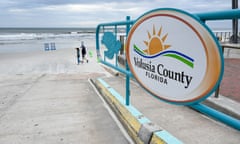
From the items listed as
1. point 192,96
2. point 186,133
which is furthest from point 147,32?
point 186,133

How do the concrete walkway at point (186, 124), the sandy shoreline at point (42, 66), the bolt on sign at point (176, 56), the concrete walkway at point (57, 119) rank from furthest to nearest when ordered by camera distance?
1. the sandy shoreline at point (42, 66)
2. the concrete walkway at point (57, 119)
3. the concrete walkway at point (186, 124)
4. the bolt on sign at point (176, 56)

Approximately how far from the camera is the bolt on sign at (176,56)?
1.55 metres

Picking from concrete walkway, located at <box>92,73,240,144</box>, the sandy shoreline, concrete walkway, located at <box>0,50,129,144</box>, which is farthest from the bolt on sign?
the sandy shoreline

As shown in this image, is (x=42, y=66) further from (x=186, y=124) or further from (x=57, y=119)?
(x=186, y=124)

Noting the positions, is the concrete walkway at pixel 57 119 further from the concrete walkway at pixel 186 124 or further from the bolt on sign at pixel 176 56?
the bolt on sign at pixel 176 56

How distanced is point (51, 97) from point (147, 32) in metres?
3.46

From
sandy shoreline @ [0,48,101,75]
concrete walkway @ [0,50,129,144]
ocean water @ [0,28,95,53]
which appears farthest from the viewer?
ocean water @ [0,28,95,53]

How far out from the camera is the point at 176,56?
1.88 metres

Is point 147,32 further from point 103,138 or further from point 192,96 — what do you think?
point 103,138

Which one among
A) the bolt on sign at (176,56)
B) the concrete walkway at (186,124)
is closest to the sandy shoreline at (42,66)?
the concrete walkway at (186,124)

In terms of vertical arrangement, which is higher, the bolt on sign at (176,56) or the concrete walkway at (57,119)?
the bolt on sign at (176,56)

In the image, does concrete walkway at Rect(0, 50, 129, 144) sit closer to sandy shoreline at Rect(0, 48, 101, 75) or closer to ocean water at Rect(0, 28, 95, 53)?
sandy shoreline at Rect(0, 48, 101, 75)

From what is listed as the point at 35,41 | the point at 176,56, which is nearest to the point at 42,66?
the point at 176,56

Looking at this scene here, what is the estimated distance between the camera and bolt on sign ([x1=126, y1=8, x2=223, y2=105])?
61.2 inches
